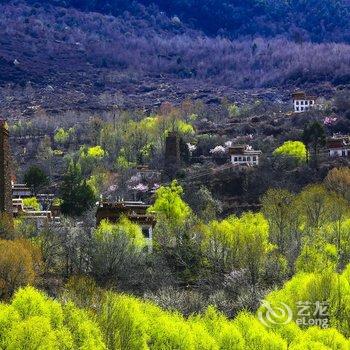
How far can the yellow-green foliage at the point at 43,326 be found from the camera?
107ft

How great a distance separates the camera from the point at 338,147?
93062mm

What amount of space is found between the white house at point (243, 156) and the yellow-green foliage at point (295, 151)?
328 centimetres

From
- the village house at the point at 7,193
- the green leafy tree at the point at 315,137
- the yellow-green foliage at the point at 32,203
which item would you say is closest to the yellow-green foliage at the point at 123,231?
the village house at the point at 7,193

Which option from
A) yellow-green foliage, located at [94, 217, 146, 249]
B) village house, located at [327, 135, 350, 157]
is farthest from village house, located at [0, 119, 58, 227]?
village house, located at [327, 135, 350, 157]

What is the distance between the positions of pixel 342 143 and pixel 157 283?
4599cm

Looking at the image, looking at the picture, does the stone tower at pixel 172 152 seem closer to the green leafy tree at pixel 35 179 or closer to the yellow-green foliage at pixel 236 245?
the green leafy tree at pixel 35 179

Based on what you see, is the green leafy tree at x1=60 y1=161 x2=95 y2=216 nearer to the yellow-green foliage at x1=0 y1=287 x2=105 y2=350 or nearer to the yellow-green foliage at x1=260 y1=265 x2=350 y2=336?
the yellow-green foliage at x1=260 y1=265 x2=350 y2=336

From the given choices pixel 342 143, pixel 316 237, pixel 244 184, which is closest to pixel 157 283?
pixel 316 237

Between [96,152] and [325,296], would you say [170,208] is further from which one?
[96,152]

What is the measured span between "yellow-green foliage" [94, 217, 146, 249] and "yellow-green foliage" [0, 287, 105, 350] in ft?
50.3

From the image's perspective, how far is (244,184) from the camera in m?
87.1

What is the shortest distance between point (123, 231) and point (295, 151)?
3830 centimetres

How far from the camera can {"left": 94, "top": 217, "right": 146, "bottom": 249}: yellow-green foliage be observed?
2164 inches

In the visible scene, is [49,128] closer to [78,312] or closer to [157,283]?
[157,283]
